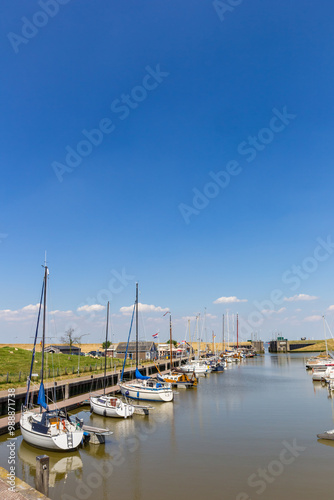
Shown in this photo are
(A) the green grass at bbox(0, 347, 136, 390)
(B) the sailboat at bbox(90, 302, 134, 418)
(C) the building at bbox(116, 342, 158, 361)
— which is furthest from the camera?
(C) the building at bbox(116, 342, 158, 361)

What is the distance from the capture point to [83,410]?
131 feet

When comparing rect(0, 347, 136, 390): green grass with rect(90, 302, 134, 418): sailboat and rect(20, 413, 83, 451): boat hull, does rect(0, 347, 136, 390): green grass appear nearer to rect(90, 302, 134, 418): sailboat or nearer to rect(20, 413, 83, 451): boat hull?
rect(90, 302, 134, 418): sailboat

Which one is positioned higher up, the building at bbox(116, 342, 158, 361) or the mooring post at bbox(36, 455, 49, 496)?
the mooring post at bbox(36, 455, 49, 496)

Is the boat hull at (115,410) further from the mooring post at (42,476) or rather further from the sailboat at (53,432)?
the mooring post at (42,476)

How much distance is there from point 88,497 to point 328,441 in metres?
19.7

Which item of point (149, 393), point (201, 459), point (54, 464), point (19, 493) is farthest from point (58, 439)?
point (149, 393)

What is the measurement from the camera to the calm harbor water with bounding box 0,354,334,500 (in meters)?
19.9

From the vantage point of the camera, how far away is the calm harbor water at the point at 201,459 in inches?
785

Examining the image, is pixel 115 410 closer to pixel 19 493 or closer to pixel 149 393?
pixel 149 393

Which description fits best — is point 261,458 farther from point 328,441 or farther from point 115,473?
point 115,473

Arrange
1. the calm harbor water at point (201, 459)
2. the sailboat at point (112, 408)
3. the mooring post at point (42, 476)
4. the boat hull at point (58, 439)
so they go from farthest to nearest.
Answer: the sailboat at point (112, 408)
the boat hull at point (58, 439)
the calm harbor water at point (201, 459)
the mooring post at point (42, 476)


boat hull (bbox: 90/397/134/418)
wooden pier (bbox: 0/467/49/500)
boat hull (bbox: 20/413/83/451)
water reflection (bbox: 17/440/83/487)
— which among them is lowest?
water reflection (bbox: 17/440/83/487)

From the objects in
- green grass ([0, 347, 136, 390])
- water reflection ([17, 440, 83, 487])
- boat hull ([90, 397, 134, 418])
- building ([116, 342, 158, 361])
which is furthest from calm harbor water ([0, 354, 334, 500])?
building ([116, 342, 158, 361])

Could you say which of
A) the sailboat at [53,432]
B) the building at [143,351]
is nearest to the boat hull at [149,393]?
the sailboat at [53,432]
